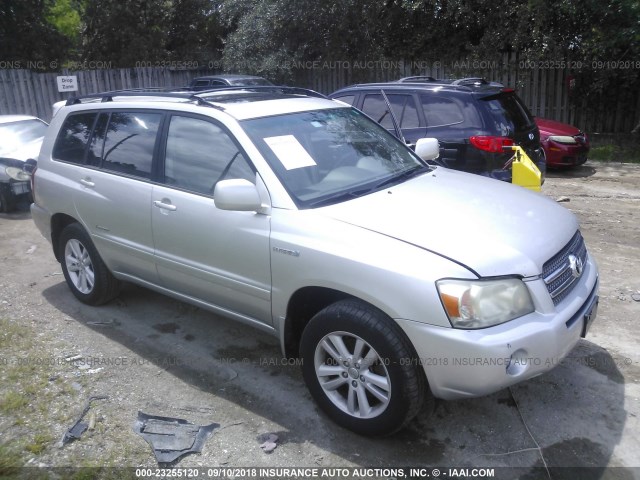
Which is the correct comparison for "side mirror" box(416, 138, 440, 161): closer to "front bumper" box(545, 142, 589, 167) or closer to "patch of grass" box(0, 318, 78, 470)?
"patch of grass" box(0, 318, 78, 470)

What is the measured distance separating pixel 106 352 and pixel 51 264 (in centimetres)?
264

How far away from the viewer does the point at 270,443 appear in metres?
3.34

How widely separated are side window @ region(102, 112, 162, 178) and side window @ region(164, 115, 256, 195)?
0.23 meters

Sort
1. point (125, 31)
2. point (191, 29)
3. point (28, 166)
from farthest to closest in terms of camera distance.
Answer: point (191, 29), point (125, 31), point (28, 166)

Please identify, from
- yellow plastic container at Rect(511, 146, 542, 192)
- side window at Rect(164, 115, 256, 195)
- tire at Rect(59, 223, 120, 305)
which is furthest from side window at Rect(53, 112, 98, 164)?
yellow plastic container at Rect(511, 146, 542, 192)

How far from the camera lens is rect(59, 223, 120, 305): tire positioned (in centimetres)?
506

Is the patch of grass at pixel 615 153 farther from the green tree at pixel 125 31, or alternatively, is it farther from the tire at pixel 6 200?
the green tree at pixel 125 31

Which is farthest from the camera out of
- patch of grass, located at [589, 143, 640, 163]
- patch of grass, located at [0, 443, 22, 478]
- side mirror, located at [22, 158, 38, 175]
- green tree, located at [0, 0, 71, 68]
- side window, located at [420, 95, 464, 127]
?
green tree, located at [0, 0, 71, 68]

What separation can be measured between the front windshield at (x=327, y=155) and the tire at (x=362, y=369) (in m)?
0.76

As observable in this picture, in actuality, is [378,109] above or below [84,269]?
A: above

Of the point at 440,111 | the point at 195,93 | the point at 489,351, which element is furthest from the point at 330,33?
the point at 489,351

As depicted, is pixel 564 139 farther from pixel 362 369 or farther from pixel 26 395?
pixel 26 395

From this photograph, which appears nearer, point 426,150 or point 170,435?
point 170,435

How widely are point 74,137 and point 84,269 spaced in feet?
3.89
